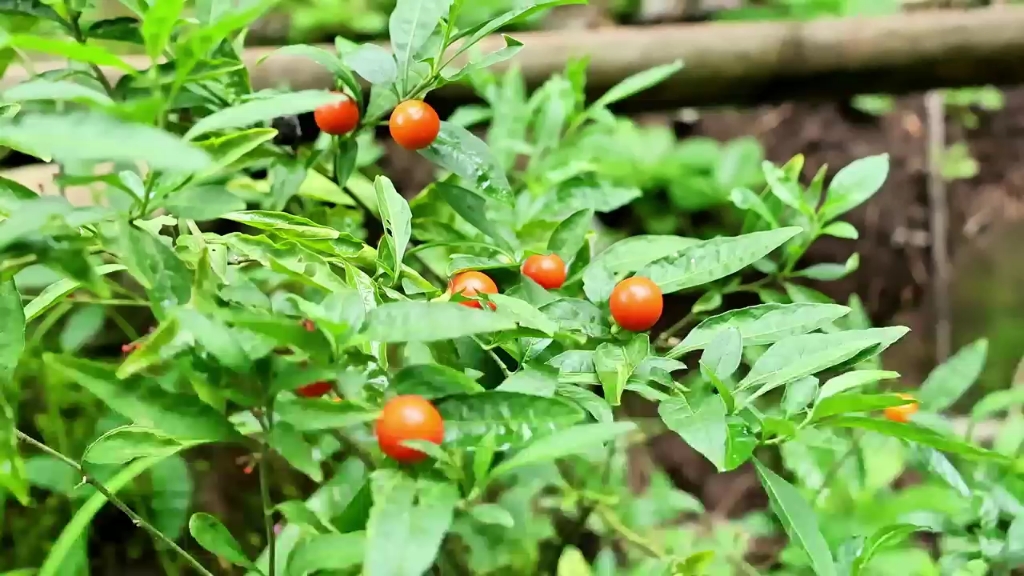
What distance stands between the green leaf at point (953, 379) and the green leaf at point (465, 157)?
1.48 ft

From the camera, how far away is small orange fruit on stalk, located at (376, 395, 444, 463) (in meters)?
0.30

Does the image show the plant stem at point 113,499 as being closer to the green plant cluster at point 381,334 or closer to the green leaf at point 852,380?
the green plant cluster at point 381,334

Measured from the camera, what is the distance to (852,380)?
0.39m

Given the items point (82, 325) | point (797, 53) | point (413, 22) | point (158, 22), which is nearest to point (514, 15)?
point (413, 22)

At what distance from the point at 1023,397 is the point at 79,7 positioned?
0.77 metres

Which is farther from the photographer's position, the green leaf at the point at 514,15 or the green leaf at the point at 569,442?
the green leaf at the point at 514,15

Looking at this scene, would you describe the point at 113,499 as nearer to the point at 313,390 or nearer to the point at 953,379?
the point at 313,390

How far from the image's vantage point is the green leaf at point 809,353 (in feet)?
1.19

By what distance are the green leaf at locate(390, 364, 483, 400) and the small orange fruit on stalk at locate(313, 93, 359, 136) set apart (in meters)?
0.25

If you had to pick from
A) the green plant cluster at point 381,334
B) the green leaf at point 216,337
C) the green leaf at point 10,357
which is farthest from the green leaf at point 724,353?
the green leaf at point 10,357

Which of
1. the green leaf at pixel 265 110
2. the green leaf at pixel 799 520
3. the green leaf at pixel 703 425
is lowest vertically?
the green leaf at pixel 799 520

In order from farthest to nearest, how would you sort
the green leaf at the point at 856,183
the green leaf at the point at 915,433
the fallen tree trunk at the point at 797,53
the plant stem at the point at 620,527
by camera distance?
the fallen tree trunk at the point at 797,53 → the plant stem at the point at 620,527 → the green leaf at the point at 856,183 → the green leaf at the point at 915,433

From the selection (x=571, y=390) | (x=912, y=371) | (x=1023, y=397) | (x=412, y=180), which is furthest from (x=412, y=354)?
(x=912, y=371)

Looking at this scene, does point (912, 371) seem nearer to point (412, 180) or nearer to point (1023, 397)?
point (1023, 397)
